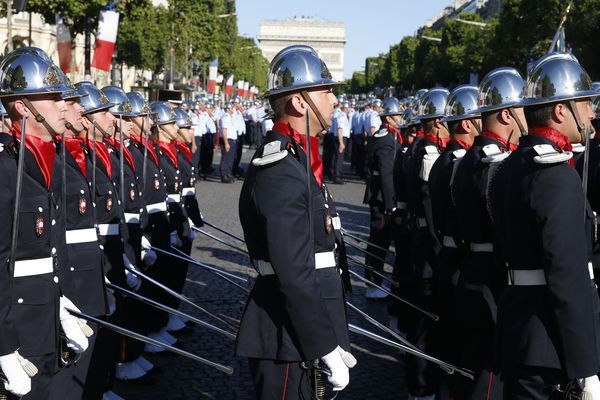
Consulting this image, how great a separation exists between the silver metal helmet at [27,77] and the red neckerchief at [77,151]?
1.06 m

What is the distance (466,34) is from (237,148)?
38242mm

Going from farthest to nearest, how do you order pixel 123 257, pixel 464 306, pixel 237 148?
1. pixel 237 148
2. pixel 123 257
3. pixel 464 306

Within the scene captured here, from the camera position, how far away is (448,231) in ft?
18.9

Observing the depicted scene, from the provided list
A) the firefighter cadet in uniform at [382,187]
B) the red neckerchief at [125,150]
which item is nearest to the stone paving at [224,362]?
the firefighter cadet in uniform at [382,187]

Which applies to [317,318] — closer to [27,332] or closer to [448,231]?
[27,332]

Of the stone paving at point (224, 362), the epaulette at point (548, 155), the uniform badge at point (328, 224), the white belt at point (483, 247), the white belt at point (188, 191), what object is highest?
the epaulette at point (548, 155)

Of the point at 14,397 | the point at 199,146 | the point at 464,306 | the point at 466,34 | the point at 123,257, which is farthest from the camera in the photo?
the point at 466,34

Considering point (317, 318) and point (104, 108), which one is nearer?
point (317, 318)

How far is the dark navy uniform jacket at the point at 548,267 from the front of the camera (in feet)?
11.8

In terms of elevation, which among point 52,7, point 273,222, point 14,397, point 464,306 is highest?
point 52,7

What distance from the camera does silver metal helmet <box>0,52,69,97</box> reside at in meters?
4.34

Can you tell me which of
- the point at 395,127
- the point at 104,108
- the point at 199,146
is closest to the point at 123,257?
the point at 104,108

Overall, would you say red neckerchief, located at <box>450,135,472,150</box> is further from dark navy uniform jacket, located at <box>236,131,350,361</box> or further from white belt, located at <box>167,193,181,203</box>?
white belt, located at <box>167,193,181,203</box>

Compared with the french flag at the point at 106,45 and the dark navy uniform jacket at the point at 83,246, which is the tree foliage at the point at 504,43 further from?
the dark navy uniform jacket at the point at 83,246
